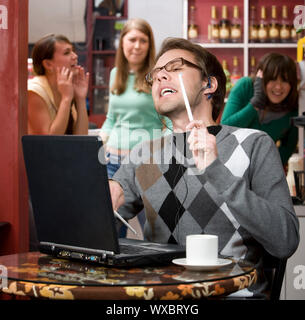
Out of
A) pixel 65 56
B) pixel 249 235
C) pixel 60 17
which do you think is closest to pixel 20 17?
pixel 65 56

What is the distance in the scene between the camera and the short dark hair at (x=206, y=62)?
71.8 inches

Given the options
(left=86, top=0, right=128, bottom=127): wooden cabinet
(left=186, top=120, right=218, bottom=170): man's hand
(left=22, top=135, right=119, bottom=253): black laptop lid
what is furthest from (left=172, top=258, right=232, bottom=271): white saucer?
(left=86, top=0, right=128, bottom=127): wooden cabinet

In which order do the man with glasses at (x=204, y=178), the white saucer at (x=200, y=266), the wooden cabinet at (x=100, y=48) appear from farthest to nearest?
the wooden cabinet at (x=100, y=48) → the man with glasses at (x=204, y=178) → the white saucer at (x=200, y=266)

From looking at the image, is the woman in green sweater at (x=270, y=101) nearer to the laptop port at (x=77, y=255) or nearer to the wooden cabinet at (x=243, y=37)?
the laptop port at (x=77, y=255)

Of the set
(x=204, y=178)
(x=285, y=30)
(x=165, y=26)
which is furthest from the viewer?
(x=165, y=26)

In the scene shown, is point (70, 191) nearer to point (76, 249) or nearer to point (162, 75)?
point (76, 249)

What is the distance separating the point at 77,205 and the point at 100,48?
545 centimetres

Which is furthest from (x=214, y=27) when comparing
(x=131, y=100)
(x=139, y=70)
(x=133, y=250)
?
(x=133, y=250)

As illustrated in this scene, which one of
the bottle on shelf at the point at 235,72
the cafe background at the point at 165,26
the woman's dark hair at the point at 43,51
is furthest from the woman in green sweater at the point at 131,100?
the bottle on shelf at the point at 235,72

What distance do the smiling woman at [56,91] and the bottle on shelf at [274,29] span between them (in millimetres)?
3138

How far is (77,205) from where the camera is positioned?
4.27ft

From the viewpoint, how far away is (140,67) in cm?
325
